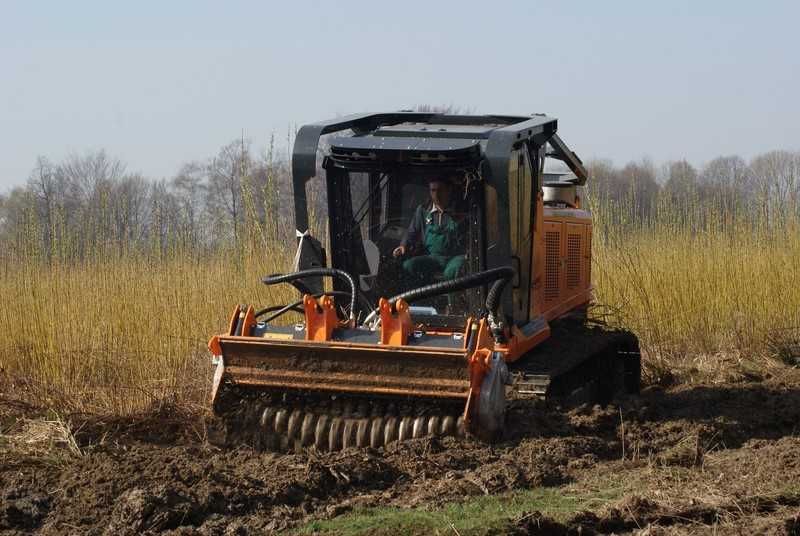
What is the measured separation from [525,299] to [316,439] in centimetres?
217

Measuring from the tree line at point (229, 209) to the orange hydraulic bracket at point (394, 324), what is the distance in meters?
1.74

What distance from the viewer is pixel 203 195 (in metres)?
18.6

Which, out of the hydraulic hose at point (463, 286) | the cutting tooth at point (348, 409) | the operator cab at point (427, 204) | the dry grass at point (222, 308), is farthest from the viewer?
the dry grass at point (222, 308)

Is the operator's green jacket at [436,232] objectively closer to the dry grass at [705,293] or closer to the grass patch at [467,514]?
the grass patch at [467,514]

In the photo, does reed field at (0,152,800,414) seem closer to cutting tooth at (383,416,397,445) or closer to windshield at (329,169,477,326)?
windshield at (329,169,477,326)

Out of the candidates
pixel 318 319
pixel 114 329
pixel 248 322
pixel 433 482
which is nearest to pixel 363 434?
pixel 318 319

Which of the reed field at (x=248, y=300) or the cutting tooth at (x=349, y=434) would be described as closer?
the cutting tooth at (x=349, y=434)

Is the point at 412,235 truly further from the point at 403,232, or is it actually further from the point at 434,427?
the point at 434,427

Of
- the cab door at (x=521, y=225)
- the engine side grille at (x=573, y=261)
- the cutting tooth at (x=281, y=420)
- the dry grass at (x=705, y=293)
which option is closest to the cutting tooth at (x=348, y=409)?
the cutting tooth at (x=281, y=420)

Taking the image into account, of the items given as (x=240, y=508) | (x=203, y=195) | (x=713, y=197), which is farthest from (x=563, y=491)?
(x=203, y=195)

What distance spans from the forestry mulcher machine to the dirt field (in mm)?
315

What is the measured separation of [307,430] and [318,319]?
0.74m

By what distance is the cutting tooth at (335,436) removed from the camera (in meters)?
7.44

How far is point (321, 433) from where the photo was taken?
748 cm
